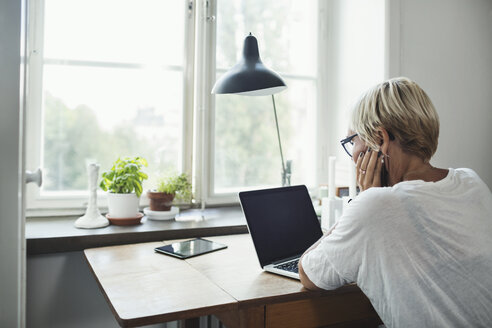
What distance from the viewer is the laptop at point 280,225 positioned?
1.39m

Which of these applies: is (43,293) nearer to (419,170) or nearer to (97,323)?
(97,323)

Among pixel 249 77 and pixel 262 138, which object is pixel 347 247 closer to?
pixel 249 77

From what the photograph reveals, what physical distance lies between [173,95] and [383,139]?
136 centimetres

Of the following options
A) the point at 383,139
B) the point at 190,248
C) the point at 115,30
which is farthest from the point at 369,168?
the point at 115,30

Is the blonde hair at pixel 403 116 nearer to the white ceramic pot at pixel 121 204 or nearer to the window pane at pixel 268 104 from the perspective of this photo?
the white ceramic pot at pixel 121 204

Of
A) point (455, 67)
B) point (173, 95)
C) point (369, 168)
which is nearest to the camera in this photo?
point (369, 168)

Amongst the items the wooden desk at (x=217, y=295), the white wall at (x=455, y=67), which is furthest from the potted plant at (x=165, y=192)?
the white wall at (x=455, y=67)

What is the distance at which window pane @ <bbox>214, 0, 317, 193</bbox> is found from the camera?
235 centimetres

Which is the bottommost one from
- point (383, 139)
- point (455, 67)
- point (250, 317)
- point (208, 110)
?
point (250, 317)

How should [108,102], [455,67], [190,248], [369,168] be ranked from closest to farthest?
[369,168], [190,248], [108,102], [455,67]

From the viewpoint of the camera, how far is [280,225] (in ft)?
4.91

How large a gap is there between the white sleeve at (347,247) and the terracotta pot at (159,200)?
→ 39.4 inches

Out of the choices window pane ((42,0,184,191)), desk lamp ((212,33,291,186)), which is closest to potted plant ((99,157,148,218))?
window pane ((42,0,184,191))

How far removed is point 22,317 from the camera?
1.48 metres
